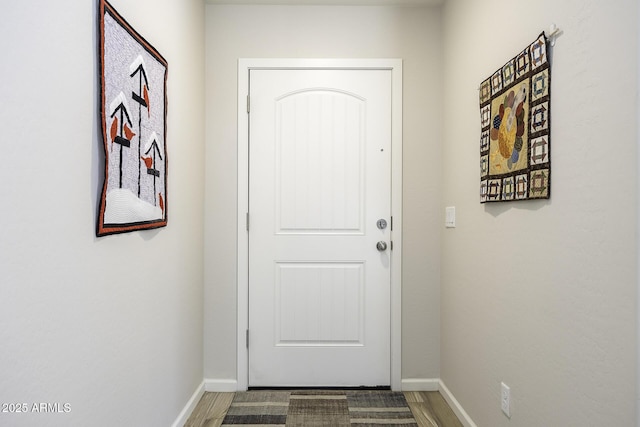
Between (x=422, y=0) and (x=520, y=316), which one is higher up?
(x=422, y=0)

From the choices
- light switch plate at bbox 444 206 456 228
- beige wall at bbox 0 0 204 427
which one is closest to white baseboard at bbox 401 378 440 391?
light switch plate at bbox 444 206 456 228

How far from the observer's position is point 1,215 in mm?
954

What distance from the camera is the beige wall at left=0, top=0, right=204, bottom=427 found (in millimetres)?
994

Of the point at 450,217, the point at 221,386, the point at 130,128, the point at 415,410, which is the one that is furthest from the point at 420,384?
the point at 130,128

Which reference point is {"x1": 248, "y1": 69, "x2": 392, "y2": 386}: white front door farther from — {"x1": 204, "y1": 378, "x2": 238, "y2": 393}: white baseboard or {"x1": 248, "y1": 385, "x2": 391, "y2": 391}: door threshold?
{"x1": 204, "y1": 378, "x2": 238, "y2": 393}: white baseboard

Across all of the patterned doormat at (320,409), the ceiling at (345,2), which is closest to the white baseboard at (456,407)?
the patterned doormat at (320,409)

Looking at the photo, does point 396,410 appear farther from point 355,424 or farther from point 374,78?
point 374,78

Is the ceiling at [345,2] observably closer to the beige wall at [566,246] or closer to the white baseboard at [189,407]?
the beige wall at [566,246]

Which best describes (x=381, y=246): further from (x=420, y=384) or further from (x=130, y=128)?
(x=130, y=128)

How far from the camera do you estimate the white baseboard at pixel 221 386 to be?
2.68 meters

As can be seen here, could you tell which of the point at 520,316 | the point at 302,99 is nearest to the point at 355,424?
the point at 520,316

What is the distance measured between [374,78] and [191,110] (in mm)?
1112

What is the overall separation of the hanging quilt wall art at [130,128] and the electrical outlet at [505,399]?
1579 mm

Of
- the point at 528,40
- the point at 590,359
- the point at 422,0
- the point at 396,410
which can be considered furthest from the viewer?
the point at 422,0
